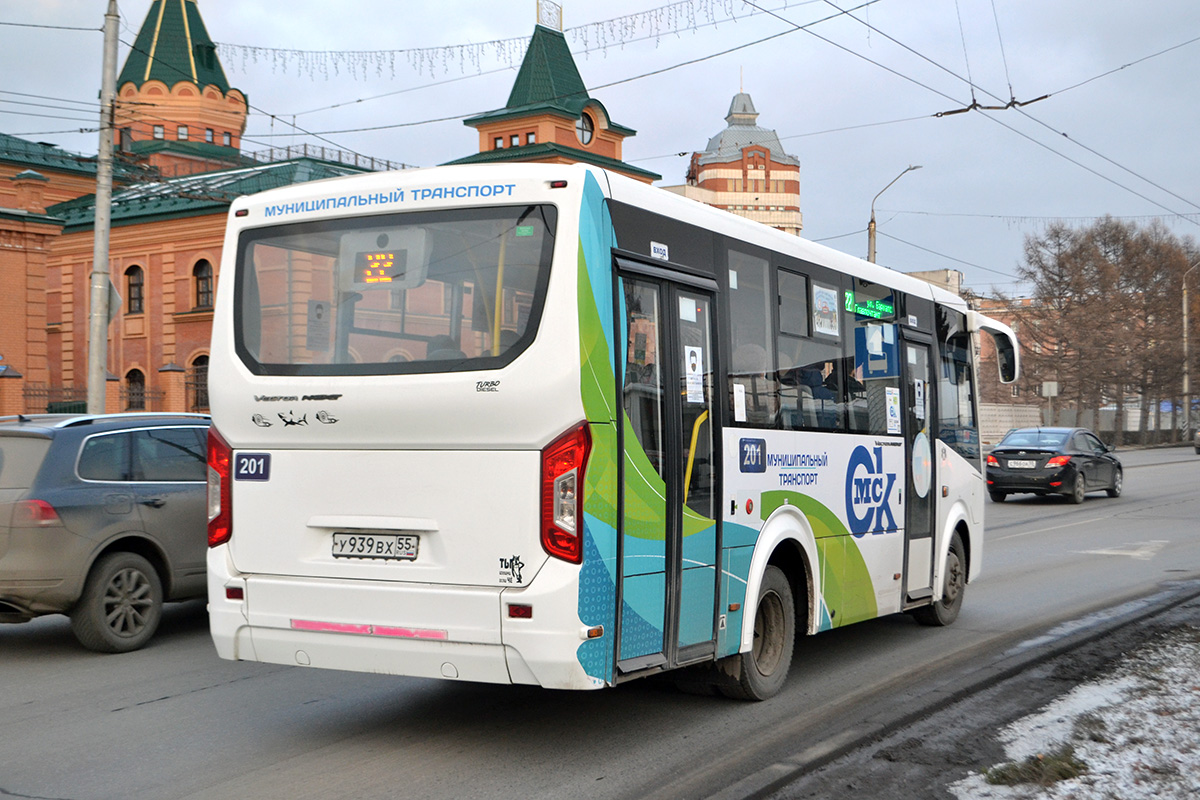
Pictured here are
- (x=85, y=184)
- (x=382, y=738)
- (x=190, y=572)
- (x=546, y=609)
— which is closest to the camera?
(x=546, y=609)

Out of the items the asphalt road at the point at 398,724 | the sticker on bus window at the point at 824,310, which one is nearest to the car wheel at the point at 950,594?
the asphalt road at the point at 398,724

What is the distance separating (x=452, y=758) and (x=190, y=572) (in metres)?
4.23

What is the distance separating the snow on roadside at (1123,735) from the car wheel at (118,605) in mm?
6053

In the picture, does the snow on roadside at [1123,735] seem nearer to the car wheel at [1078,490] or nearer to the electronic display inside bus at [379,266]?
the electronic display inside bus at [379,266]

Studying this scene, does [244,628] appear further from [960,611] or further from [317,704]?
[960,611]

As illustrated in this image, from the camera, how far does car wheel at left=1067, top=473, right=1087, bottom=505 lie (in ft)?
79.5

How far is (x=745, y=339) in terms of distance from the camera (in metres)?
6.94

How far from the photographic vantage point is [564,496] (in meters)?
5.46

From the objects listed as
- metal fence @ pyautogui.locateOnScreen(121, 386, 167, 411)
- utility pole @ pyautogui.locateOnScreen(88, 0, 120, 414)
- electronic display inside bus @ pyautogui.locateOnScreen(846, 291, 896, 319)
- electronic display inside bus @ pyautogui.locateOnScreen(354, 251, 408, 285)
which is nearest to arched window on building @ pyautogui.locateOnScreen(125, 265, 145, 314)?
metal fence @ pyautogui.locateOnScreen(121, 386, 167, 411)

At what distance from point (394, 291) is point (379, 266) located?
153 millimetres

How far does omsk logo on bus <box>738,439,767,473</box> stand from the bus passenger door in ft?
8.23

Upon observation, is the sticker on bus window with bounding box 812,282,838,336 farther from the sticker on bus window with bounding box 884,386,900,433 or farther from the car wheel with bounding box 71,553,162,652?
the car wheel with bounding box 71,553,162,652

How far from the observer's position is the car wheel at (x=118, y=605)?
342 inches

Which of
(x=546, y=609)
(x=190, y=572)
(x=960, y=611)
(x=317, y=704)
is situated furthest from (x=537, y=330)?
(x=960, y=611)
